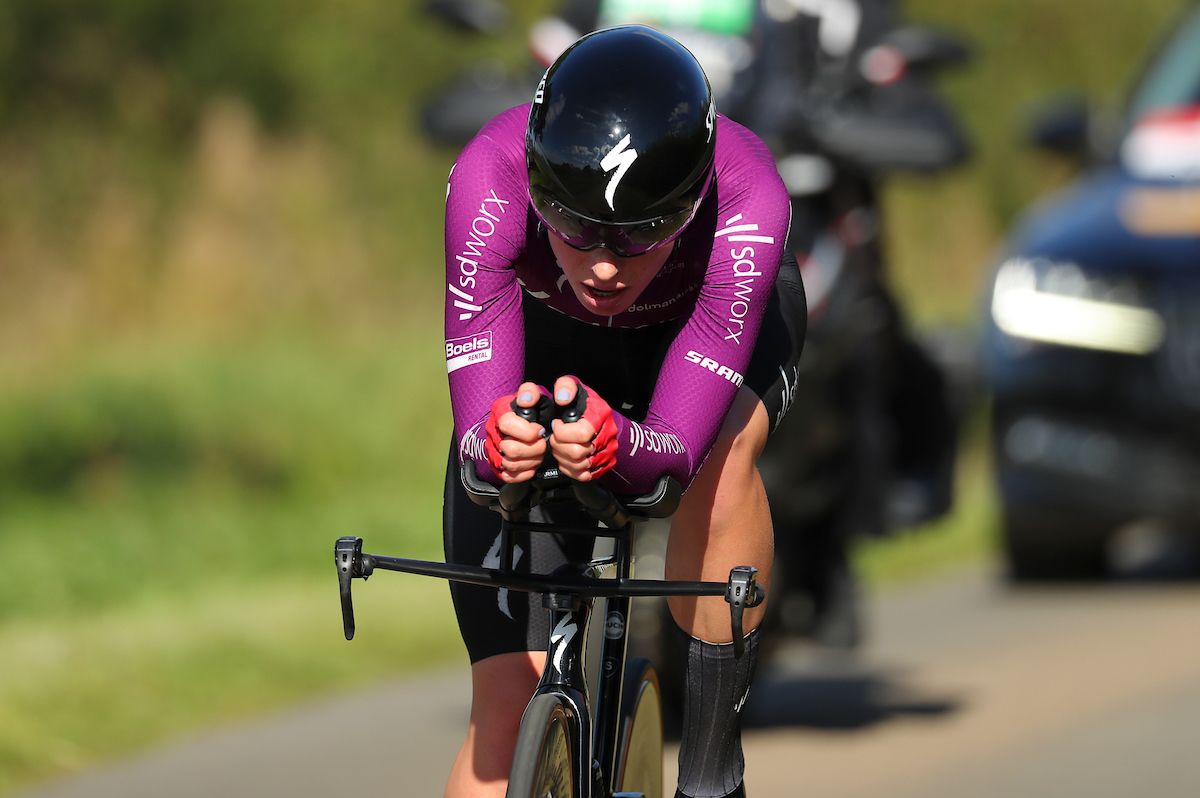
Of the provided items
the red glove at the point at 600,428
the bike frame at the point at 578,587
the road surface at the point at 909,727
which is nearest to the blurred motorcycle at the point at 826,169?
the road surface at the point at 909,727

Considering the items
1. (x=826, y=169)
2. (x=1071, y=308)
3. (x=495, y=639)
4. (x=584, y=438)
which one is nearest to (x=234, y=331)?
(x=1071, y=308)

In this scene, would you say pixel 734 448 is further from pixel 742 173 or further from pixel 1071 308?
pixel 1071 308

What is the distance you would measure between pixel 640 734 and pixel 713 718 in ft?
0.56

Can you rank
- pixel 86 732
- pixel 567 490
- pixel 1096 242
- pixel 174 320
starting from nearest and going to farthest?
pixel 567 490
pixel 86 732
pixel 1096 242
pixel 174 320

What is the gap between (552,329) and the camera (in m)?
4.46

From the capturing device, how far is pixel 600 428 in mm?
3697

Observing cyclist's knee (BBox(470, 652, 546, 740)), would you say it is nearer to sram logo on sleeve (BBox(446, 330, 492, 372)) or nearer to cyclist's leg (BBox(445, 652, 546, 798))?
cyclist's leg (BBox(445, 652, 546, 798))

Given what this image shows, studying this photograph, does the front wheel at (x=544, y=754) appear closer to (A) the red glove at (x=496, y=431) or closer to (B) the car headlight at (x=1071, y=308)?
(A) the red glove at (x=496, y=431)

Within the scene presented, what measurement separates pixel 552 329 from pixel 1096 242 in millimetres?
6085

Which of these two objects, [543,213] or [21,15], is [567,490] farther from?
[21,15]

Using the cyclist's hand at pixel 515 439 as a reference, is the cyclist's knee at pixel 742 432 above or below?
above

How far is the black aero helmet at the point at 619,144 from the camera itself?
382 centimetres

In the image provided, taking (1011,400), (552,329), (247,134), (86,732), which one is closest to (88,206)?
(247,134)

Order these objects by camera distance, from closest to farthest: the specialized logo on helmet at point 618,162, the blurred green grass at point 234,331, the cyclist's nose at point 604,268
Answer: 1. the specialized logo on helmet at point 618,162
2. the cyclist's nose at point 604,268
3. the blurred green grass at point 234,331
